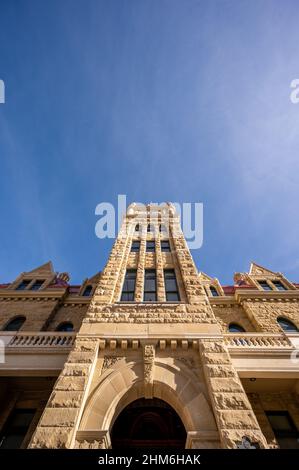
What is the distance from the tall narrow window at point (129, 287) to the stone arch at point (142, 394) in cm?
322

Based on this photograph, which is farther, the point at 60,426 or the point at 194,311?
the point at 194,311

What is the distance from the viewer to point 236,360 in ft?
25.0

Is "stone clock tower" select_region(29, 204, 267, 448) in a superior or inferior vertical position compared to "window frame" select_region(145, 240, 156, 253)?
inferior

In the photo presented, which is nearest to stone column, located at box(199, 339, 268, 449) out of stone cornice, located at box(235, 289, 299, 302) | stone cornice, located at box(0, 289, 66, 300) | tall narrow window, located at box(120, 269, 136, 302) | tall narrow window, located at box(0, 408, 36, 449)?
tall narrow window, located at box(120, 269, 136, 302)

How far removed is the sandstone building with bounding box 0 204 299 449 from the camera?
5230mm

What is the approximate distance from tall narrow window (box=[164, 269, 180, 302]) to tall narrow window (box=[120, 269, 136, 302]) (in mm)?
→ 1691

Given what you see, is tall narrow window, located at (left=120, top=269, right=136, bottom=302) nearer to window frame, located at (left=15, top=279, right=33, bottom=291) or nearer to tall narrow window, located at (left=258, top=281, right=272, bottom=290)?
window frame, located at (left=15, top=279, right=33, bottom=291)

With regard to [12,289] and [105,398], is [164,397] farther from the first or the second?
[12,289]

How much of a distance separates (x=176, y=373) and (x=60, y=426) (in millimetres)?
3298

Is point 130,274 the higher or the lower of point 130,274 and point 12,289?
the lower

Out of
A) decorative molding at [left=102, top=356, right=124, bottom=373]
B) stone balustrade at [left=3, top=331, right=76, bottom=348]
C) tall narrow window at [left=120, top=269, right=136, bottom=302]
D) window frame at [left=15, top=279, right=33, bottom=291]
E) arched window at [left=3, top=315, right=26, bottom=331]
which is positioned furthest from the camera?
window frame at [left=15, top=279, right=33, bottom=291]

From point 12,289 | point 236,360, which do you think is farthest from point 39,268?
point 236,360

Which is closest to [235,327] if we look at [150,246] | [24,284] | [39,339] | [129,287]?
[129,287]

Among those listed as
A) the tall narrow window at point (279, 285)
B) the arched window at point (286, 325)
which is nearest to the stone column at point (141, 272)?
the arched window at point (286, 325)
